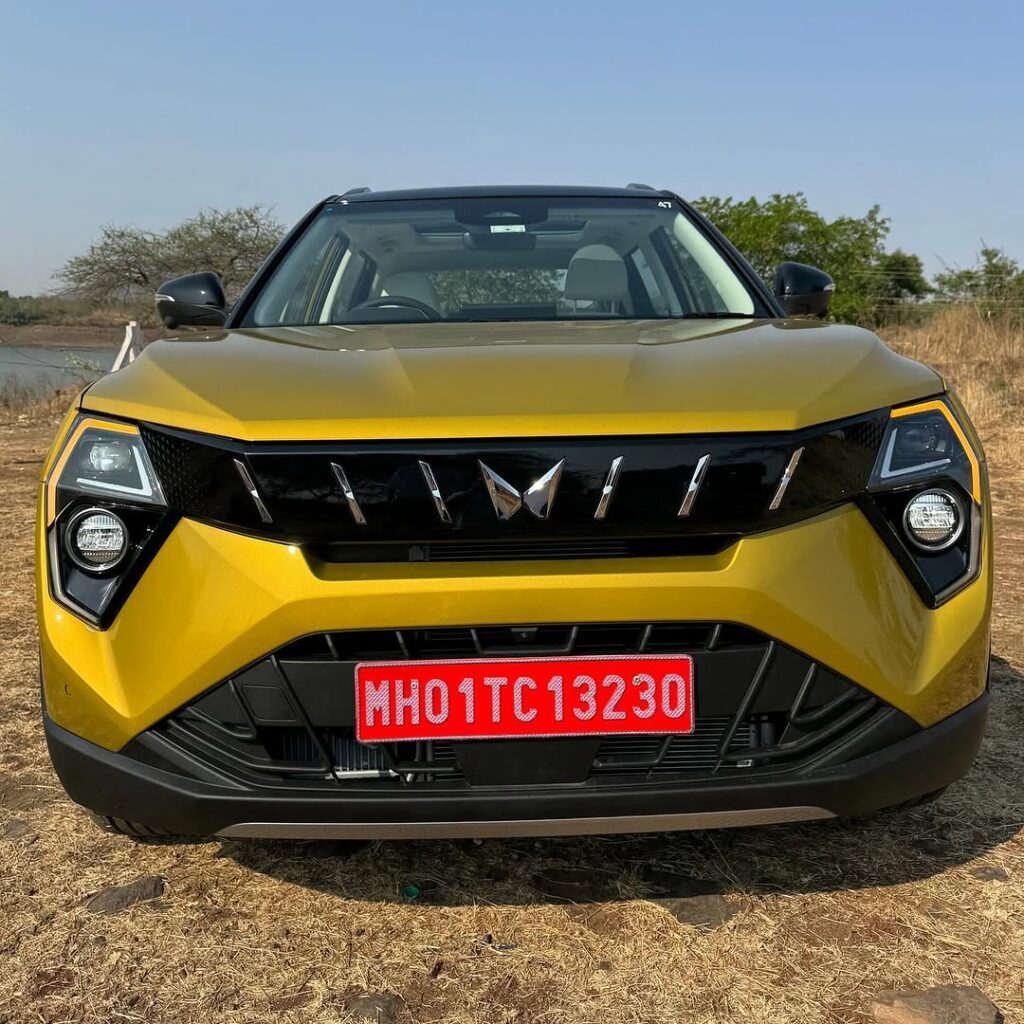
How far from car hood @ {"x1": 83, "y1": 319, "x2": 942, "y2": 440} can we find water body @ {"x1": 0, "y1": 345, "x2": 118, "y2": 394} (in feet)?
40.0

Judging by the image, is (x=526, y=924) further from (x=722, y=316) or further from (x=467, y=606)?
(x=722, y=316)

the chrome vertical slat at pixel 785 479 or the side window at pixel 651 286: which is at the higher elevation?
the side window at pixel 651 286

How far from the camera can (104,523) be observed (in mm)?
1668

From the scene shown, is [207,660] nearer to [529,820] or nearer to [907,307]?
[529,820]

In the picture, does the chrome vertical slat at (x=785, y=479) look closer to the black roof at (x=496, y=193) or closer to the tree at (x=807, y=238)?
the black roof at (x=496, y=193)

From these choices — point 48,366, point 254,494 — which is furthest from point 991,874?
point 48,366

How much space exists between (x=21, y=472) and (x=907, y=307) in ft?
56.5

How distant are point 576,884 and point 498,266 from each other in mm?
1671

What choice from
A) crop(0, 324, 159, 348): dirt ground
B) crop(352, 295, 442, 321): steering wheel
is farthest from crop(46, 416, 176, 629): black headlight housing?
crop(0, 324, 159, 348): dirt ground

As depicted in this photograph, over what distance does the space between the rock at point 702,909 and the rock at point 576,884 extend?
0.10 meters

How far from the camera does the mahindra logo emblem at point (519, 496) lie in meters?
1.57

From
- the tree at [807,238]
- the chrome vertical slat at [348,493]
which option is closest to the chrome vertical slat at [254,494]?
the chrome vertical slat at [348,493]

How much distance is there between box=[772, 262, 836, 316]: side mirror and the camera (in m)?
2.82

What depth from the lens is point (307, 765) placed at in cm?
164
